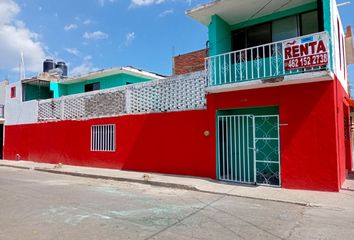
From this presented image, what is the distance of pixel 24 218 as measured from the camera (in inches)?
240

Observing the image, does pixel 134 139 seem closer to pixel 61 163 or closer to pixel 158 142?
pixel 158 142

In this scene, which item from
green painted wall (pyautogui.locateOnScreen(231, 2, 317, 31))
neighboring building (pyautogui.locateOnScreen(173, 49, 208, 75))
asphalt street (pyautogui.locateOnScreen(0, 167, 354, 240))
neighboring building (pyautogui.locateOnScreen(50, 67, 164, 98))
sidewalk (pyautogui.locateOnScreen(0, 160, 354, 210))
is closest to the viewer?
asphalt street (pyautogui.locateOnScreen(0, 167, 354, 240))

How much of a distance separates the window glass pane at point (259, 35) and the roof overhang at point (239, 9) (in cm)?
44

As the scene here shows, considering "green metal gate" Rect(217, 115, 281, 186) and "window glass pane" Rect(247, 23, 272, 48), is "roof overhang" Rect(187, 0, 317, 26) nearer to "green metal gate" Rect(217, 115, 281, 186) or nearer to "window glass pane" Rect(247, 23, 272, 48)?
"window glass pane" Rect(247, 23, 272, 48)

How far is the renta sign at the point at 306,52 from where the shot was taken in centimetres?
840

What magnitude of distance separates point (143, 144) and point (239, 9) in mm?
6905

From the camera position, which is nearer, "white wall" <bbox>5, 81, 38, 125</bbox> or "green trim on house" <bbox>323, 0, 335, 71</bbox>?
"green trim on house" <bbox>323, 0, 335, 71</bbox>

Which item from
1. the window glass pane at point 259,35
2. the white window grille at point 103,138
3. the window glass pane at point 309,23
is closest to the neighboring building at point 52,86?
the white window grille at point 103,138

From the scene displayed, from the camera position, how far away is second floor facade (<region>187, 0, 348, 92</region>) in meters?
8.69

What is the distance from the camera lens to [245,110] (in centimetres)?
1138

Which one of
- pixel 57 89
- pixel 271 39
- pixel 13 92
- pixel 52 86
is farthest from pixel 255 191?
pixel 13 92

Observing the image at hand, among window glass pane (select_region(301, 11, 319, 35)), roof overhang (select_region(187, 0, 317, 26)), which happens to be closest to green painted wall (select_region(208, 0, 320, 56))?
roof overhang (select_region(187, 0, 317, 26))

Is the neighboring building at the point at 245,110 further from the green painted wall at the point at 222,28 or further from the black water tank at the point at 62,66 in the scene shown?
the black water tank at the point at 62,66

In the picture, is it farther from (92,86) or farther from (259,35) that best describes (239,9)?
(92,86)
